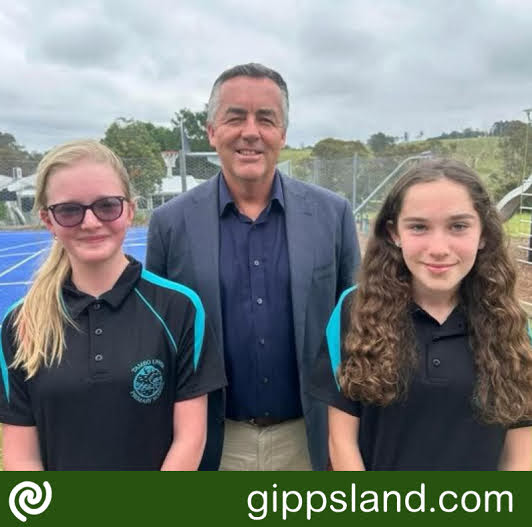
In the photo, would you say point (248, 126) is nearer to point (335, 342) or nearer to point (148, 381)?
point (335, 342)

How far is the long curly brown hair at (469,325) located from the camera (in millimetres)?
1710

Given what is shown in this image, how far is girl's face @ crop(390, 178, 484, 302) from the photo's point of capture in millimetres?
1706

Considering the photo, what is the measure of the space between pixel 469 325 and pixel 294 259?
788mm

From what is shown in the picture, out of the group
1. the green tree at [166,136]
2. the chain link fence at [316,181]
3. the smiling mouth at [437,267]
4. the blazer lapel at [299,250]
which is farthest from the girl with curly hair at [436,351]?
the green tree at [166,136]

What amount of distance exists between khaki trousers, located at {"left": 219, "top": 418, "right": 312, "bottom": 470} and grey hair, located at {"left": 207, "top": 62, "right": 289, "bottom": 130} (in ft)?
4.66

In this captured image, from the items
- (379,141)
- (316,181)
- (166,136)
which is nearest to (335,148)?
(379,141)

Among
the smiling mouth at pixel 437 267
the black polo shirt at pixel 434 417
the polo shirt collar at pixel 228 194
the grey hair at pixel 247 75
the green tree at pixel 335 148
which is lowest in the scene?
the black polo shirt at pixel 434 417

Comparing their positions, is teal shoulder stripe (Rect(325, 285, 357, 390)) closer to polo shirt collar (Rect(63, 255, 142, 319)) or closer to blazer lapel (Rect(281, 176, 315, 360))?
blazer lapel (Rect(281, 176, 315, 360))

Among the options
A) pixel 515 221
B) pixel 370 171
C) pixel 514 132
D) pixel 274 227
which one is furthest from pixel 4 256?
pixel 514 132

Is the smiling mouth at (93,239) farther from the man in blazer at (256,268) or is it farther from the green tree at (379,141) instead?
the green tree at (379,141)

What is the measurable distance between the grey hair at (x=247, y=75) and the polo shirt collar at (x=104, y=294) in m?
0.87

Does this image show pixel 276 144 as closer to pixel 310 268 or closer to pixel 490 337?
pixel 310 268

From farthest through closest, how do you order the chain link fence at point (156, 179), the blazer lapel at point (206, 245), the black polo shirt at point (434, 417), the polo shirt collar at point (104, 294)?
the chain link fence at point (156, 179), the blazer lapel at point (206, 245), the polo shirt collar at point (104, 294), the black polo shirt at point (434, 417)

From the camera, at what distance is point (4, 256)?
11.4m
